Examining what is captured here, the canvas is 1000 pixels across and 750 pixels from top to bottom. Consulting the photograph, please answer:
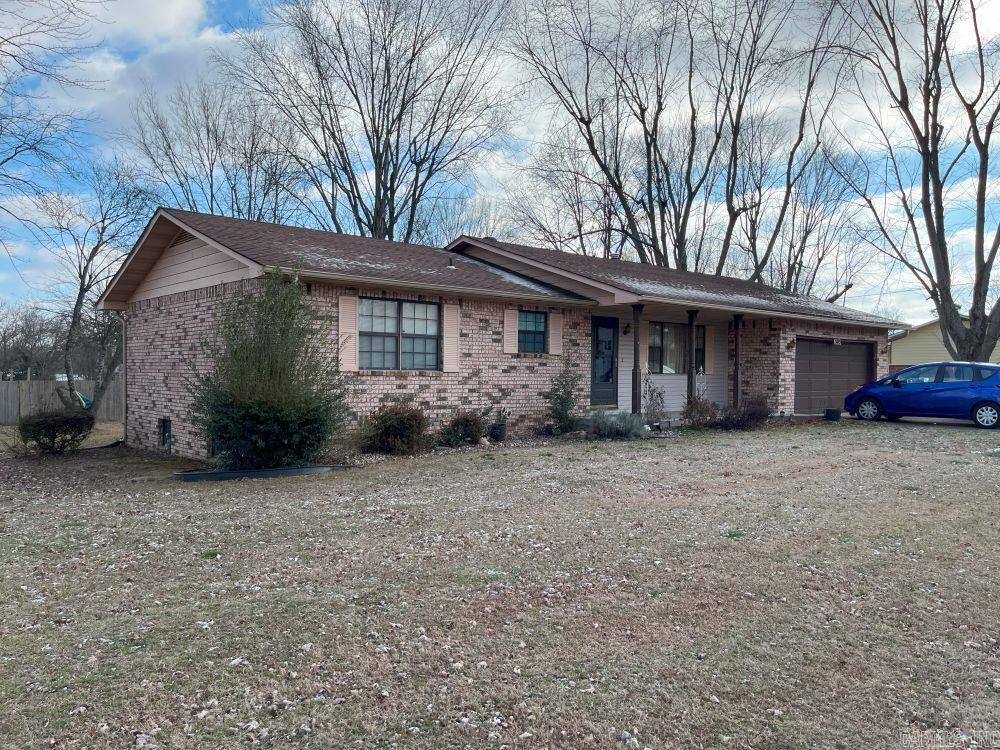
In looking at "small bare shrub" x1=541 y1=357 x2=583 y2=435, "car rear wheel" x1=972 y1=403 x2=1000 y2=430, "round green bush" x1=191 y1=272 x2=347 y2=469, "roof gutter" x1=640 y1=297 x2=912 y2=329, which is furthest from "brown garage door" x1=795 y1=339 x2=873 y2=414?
"round green bush" x1=191 y1=272 x2=347 y2=469

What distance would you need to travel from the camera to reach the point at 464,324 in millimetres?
13164

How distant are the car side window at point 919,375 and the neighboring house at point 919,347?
22789 mm

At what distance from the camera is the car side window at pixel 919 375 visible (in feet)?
54.0

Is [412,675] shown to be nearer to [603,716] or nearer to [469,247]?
[603,716]

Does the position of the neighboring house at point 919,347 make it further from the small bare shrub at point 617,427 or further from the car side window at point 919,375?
the small bare shrub at point 617,427

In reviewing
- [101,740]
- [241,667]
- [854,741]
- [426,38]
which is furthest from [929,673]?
[426,38]

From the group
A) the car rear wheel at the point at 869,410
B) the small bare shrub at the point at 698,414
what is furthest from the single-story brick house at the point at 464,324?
the car rear wheel at the point at 869,410

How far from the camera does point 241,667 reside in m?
3.55

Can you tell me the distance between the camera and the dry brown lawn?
3105 millimetres

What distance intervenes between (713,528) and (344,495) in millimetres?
4007

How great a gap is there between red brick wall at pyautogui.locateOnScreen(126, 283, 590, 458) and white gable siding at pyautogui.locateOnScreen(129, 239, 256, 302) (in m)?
0.20

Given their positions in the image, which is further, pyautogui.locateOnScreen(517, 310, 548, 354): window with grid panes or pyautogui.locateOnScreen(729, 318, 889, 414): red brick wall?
pyautogui.locateOnScreen(729, 318, 889, 414): red brick wall

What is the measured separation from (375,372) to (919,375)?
506 inches

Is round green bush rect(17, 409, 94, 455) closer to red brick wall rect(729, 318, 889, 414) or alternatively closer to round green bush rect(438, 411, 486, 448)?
round green bush rect(438, 411, 486, 448)
